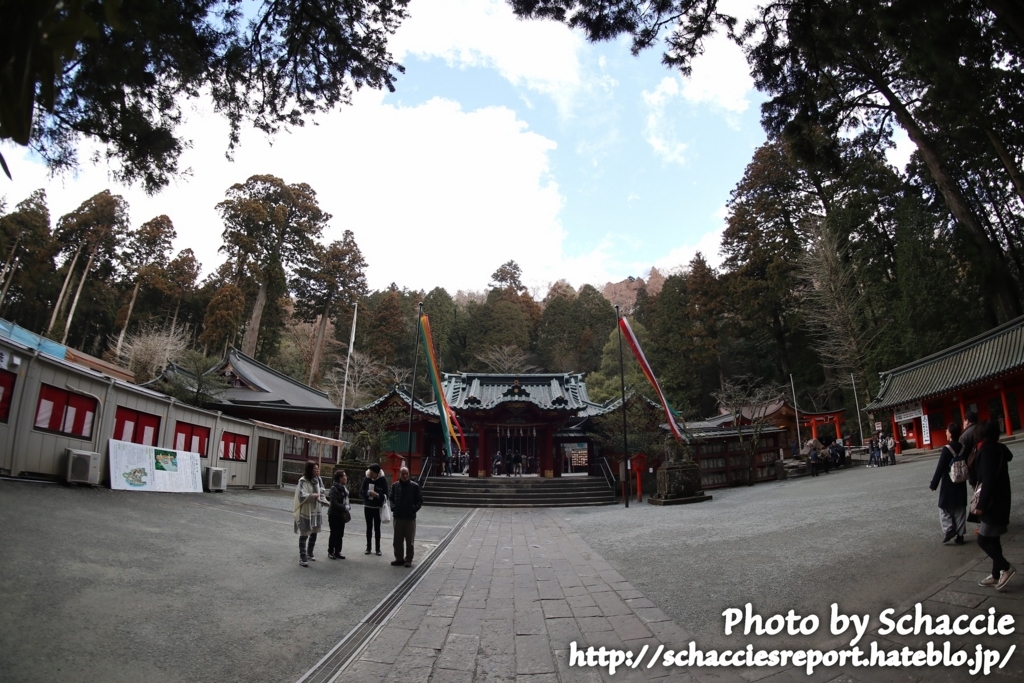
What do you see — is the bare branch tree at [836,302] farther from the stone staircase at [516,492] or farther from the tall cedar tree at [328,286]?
the tall cedar tree at [328,286]

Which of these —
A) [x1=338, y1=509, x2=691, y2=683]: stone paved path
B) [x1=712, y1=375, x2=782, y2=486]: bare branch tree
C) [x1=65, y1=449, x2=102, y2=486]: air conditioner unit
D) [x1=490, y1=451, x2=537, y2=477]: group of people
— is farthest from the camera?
[x1=490, y1=451, x2=537, y2=477]: group of people

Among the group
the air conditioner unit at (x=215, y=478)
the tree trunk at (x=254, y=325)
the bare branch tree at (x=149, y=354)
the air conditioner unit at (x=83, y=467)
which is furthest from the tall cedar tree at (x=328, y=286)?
the air conditioner unit at (x=83, y=467)

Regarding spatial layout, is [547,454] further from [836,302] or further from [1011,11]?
[1011,11]

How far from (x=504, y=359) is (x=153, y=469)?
108 feet

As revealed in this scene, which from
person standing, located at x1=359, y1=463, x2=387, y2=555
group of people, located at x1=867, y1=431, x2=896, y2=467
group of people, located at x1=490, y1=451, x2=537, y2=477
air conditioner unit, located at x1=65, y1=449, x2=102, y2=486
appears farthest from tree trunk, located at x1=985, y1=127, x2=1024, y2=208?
group of people, located at x1=490, y1=451, x2=537, y2=477

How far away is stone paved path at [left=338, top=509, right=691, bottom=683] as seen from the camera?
149 inches

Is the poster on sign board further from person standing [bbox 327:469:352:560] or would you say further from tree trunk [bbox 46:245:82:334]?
tree trunk [bbox 46:245:82:334]

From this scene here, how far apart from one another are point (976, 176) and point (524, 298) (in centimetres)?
3696

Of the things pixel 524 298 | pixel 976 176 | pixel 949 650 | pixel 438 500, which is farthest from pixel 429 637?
pixel 524 298

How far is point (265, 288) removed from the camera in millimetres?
34000

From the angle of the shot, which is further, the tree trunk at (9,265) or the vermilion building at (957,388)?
the tree trunk at (9,265)

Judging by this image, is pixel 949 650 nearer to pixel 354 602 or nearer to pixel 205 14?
pixel 354 602

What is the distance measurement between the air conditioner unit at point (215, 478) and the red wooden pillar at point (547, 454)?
12881 millimetres

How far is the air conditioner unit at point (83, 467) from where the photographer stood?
9.16m
